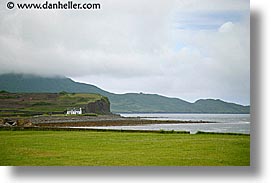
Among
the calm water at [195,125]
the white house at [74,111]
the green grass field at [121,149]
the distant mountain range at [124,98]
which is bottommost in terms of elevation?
the green grass field at [121,149]

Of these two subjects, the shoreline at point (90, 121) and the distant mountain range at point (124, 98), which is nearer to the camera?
the distant mountain range at point (124, 98)

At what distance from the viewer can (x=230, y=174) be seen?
4977 millimetres

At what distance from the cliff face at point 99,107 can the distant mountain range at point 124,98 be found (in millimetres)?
42

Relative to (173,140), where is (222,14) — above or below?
above

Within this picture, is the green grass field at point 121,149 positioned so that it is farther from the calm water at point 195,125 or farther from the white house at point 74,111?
the white house at point 74,111

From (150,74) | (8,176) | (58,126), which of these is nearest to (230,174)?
(150,74)

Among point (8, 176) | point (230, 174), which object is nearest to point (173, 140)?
point (230, 174)

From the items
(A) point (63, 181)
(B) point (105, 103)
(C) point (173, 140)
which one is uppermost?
(B) point (105, 103)

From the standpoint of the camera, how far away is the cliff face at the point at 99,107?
5.14 meters

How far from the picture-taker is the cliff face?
5.14 meters

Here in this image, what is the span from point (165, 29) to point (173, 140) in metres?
0.91

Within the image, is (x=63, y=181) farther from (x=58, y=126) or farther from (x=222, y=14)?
(x=222, y=14)

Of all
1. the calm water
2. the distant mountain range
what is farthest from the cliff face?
the calm water

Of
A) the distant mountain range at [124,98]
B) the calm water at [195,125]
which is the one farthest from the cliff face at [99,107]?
the calm water at [195,125]
